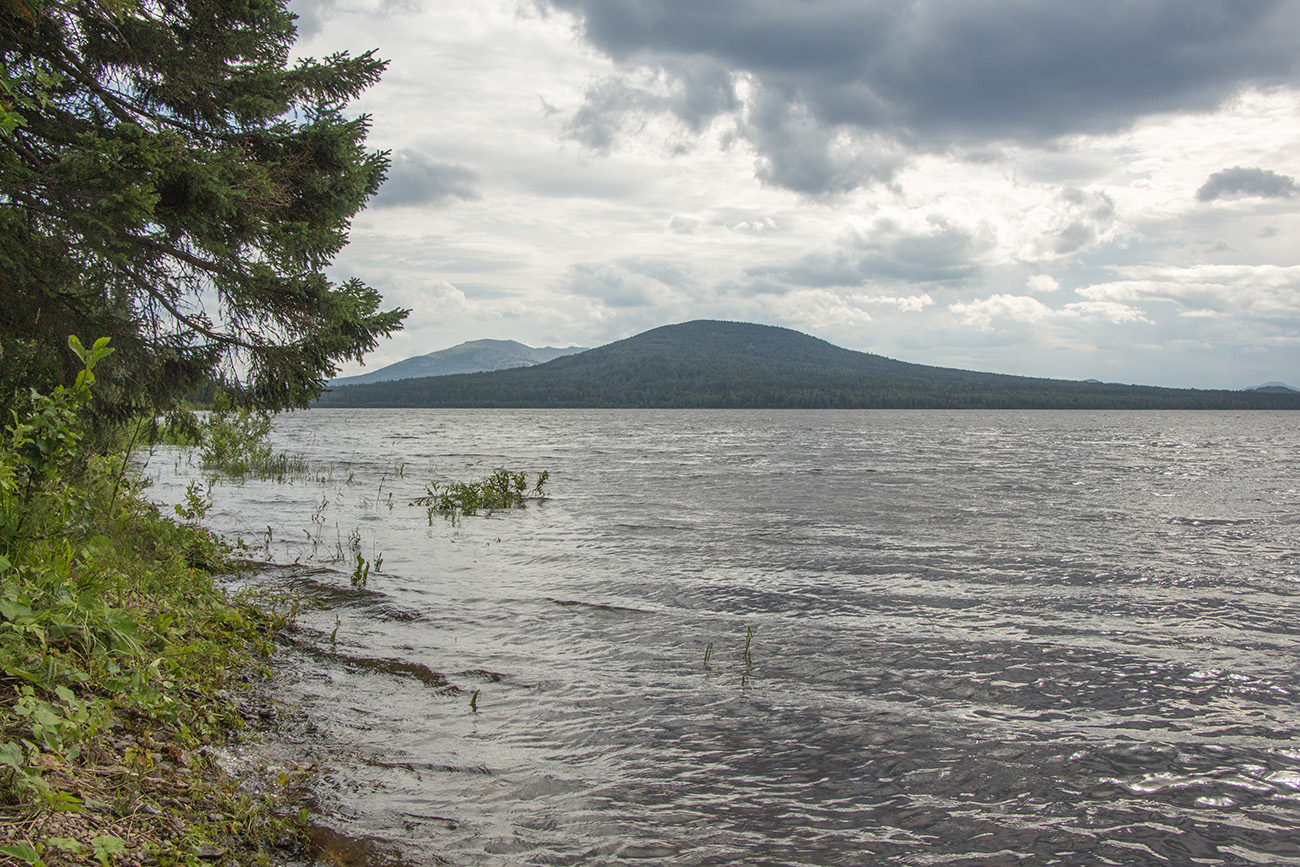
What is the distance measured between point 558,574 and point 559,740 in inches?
268

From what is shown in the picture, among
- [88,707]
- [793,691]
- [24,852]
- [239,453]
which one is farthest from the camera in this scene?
[239,453]

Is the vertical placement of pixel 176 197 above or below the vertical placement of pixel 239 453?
above

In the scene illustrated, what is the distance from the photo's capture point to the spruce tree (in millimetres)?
7941

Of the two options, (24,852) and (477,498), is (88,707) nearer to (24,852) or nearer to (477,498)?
(24,852)

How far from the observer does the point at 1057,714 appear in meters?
7.34

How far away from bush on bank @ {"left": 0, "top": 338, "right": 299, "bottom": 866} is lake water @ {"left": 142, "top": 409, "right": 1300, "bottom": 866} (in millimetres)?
887

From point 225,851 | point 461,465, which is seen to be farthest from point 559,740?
point 461,465

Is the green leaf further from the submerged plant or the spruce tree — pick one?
the submerged plant

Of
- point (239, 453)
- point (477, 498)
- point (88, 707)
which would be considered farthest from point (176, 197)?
point (239, 453)

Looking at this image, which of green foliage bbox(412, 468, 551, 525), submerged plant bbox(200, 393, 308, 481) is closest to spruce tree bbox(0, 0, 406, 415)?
green foliage bbox(412, 468, 551, 525)

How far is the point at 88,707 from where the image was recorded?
432 centimetres

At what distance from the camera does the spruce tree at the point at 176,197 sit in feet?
26.1

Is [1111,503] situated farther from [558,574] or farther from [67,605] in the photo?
[67,605]

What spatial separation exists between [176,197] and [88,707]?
6966 mm
